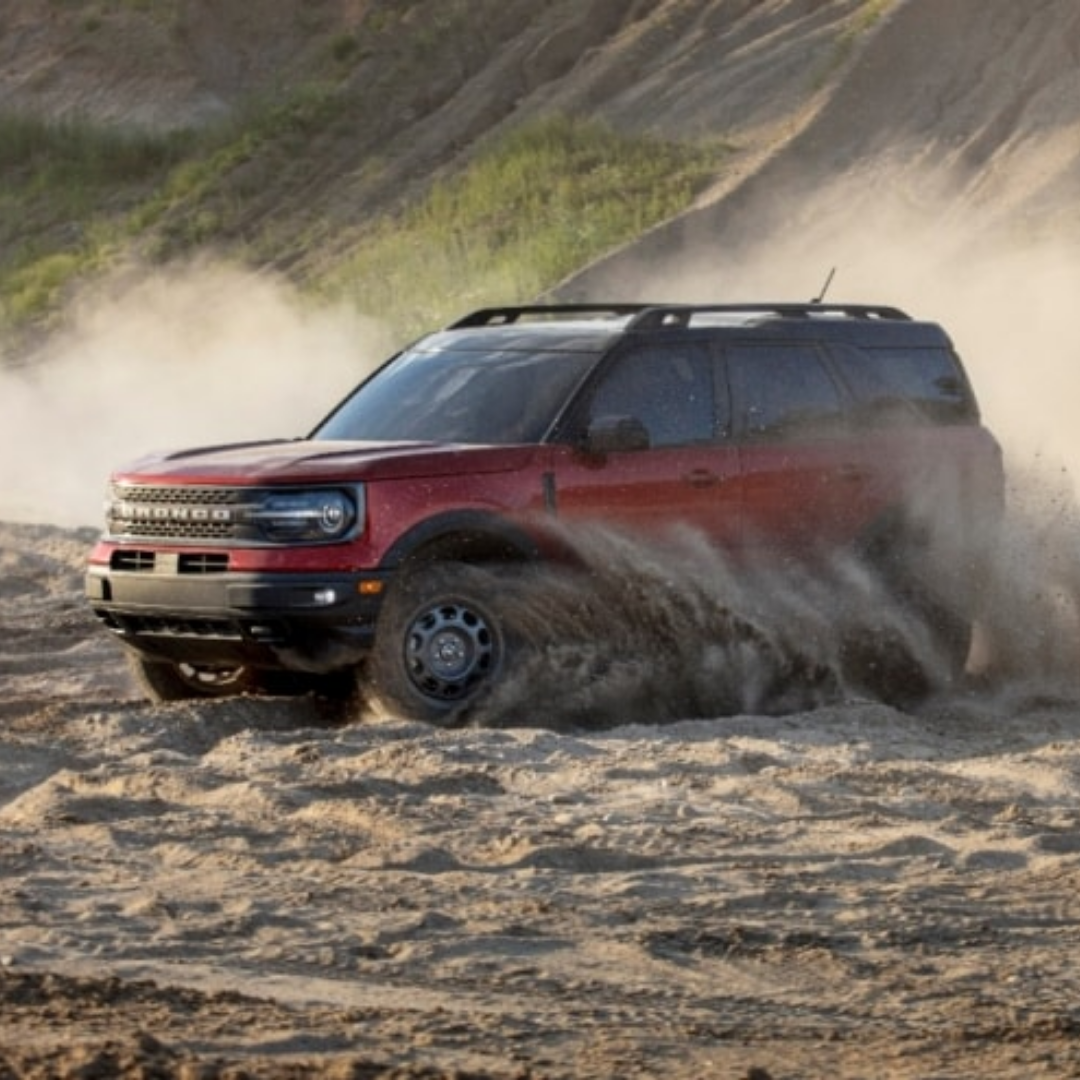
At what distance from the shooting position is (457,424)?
13.2 metres

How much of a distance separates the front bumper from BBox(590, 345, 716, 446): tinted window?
5.26 ft

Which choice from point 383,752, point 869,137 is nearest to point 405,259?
point 869,137

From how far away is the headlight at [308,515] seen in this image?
12180 millimetres

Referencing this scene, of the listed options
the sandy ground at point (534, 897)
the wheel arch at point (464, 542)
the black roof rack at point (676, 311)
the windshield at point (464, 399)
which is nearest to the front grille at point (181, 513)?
the wheel arch at point (464, 542)

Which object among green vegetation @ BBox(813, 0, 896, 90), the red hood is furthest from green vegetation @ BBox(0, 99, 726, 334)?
the red hood

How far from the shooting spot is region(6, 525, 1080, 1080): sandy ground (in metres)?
6.80

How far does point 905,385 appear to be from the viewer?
47.4ft

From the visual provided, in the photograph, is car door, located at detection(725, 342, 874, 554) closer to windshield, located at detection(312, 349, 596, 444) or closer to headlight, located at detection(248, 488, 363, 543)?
windshield, located at detection(312, 349, 596, 444)

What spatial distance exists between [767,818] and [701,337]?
4.07 meters

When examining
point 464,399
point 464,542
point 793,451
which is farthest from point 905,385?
point 464,542

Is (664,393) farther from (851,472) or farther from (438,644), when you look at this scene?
(438,644)

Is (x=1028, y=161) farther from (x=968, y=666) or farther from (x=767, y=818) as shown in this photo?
(x=767, y=818)

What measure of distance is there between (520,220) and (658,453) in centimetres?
2723

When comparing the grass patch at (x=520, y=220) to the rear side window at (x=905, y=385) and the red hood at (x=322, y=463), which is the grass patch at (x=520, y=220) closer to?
the rear side window at (x=905, y=385)
